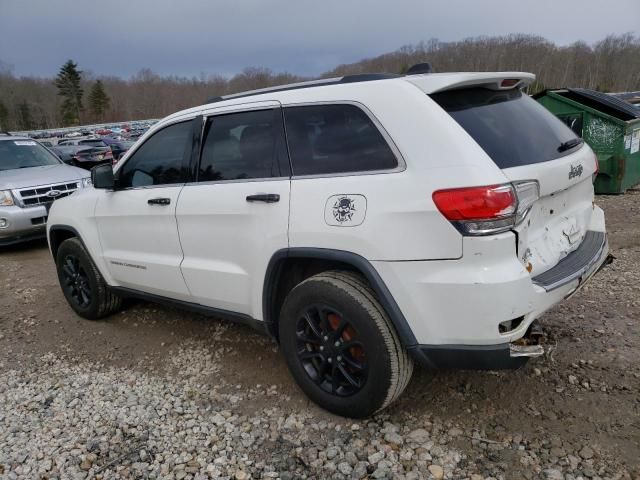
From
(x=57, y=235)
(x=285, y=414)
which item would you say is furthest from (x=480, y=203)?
(x=57, y=235)

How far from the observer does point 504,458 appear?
2375 mm

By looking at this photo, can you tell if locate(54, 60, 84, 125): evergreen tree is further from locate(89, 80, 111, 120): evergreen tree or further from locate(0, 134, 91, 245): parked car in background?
locate(0, 134, 91, 245): parked car in background

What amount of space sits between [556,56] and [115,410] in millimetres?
96678

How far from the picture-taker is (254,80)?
90000mm

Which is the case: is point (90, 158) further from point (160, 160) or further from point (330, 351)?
point (330, 351)

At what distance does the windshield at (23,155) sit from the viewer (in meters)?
8.10

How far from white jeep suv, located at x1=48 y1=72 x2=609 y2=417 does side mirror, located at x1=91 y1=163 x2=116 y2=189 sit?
555mm

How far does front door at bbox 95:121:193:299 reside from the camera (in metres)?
3.39

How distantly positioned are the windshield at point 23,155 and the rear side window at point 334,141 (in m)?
7.17

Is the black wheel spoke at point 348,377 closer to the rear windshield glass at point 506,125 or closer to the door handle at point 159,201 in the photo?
the rear windshield glass at point 506,125

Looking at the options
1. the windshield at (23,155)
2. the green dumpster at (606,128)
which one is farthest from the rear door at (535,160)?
the windshield at (23,155)

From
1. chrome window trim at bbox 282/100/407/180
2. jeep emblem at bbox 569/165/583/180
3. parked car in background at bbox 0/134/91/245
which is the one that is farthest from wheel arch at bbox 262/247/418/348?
parked car in background at bbox 0/134/91/245

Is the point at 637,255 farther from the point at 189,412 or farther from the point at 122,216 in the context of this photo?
the point at 122,216

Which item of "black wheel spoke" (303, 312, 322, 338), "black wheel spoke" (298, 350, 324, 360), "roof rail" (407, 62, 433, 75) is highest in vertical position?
"roof rail" (407, 62, 433, 75)
